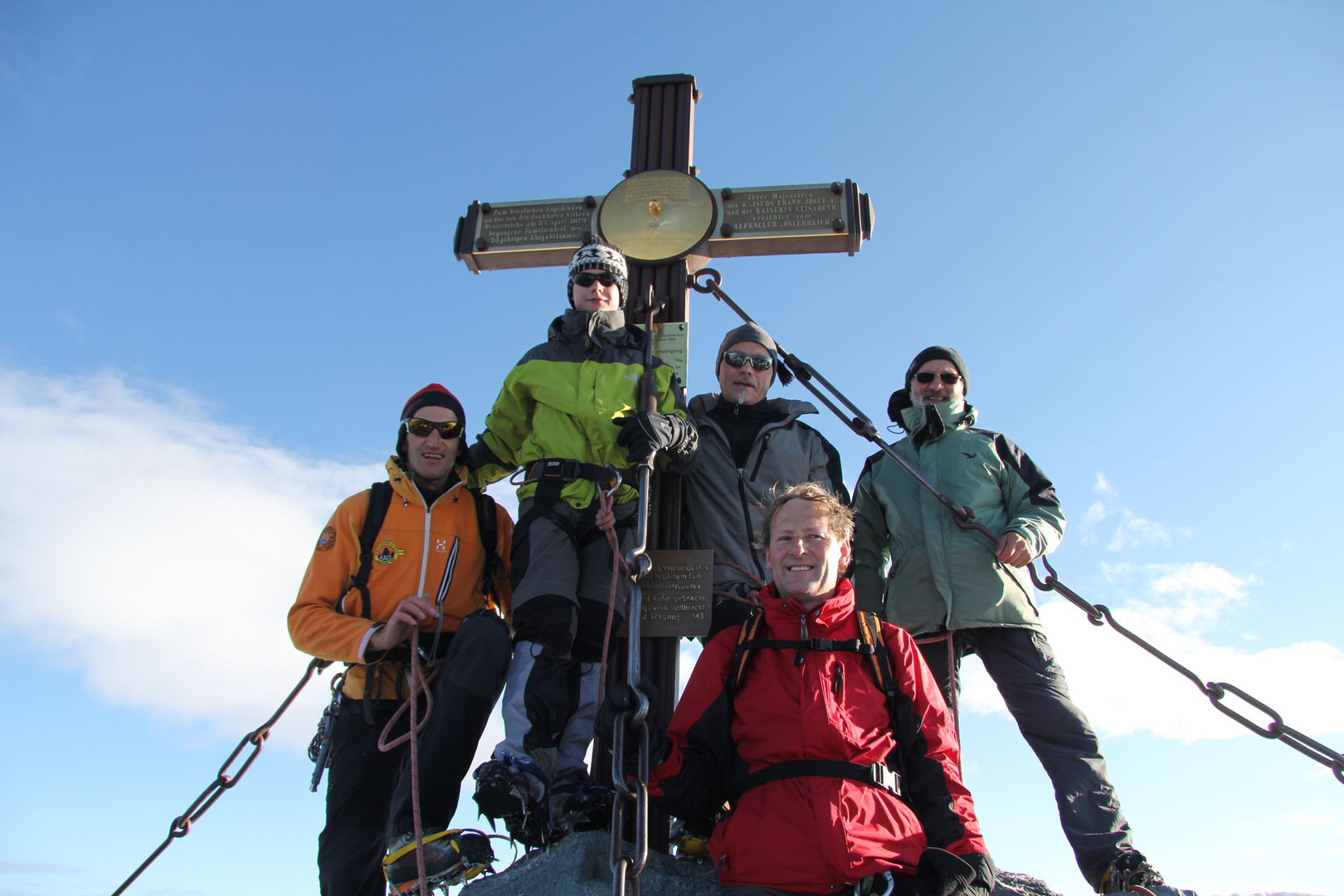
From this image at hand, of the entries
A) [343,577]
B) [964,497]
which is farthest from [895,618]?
[343,577]

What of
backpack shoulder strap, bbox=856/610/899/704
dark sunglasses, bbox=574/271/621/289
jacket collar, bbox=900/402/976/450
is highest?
dark sunglasses, bbox=574/271/621/289

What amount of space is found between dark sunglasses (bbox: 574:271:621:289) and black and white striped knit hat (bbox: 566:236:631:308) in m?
0.02

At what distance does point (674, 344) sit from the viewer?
200 inches

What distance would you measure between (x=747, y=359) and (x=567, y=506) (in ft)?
4.69

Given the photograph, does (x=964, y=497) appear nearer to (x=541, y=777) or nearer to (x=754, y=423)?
(x=754, y=423)

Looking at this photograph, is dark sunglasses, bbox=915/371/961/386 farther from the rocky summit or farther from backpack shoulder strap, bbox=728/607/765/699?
the rocky summit

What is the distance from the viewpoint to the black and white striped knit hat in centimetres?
485

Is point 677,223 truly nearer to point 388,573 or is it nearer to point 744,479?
point 744,479

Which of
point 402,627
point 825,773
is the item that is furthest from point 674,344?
point 825,773

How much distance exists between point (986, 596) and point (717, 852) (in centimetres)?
180

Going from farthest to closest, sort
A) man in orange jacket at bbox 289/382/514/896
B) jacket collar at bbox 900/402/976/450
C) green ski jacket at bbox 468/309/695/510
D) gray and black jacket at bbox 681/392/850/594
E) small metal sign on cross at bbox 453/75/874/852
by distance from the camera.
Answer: small metal sign on cross at bbox 453/75/874/852 → jacket collar at bbox 900/402/976/450 → gray and black jacket at bbox 681/392/850/594 → green ski jacket at bbox 468/309/695/510 → man in orange jacket at bbox 289/382/514/896

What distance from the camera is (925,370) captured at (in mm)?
4934

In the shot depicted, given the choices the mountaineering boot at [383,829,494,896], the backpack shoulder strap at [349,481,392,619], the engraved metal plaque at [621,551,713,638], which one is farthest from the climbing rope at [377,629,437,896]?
the engraved metal plaque at [621,551,713,638]

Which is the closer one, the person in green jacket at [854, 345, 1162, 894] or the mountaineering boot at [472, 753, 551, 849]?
the mountaineering boot at [472, 753, 551, 849]
